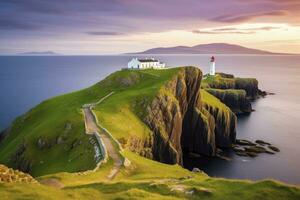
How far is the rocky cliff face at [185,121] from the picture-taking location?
92.2 meters

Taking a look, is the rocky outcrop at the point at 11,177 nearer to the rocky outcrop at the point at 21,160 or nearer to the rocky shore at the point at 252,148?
the rocky outcrop at the point at 21,160

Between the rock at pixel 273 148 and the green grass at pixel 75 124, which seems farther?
the rock at pixel 273 148

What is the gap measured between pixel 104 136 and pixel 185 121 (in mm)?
57265

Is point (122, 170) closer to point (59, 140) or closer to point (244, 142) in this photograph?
point (59, 140)

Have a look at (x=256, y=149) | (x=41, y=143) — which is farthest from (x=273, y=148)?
(x=41, y=143)

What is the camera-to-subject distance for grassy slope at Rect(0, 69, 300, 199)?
2908 cm

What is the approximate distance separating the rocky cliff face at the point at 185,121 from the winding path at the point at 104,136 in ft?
49.8

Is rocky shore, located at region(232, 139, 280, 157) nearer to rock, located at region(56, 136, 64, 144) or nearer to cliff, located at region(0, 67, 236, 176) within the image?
cliff, located at region(0, 67, 236, 176)

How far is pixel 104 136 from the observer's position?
66938mm

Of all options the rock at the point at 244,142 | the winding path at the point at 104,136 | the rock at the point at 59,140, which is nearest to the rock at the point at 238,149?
the rock at the point at 244,142

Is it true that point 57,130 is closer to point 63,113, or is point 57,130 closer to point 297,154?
point 63,113

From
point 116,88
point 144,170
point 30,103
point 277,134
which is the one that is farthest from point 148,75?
point 30,103

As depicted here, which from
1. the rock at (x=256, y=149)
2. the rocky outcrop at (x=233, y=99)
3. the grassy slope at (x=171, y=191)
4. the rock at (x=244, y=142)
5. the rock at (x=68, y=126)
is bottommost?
the rock at (x=244, y=142)

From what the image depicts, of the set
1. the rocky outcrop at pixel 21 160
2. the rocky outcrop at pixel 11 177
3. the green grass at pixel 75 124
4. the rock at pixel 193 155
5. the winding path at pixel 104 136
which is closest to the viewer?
the rocky outcrop at pixel 11 177
